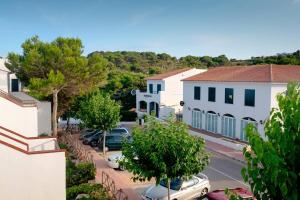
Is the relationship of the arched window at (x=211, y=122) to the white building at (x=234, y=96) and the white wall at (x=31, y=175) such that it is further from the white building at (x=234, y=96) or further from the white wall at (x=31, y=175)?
the white wall at (x=31, y=175)

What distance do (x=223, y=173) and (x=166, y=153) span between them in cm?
1037

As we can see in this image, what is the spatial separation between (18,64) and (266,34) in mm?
23754

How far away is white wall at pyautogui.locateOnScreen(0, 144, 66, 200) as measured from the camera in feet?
41.5

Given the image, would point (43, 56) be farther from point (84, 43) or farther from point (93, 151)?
point (93, 151)

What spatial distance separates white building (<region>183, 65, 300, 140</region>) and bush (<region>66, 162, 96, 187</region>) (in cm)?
1397

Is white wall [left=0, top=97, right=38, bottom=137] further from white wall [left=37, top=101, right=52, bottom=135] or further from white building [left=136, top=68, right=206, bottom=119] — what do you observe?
white building [left=136, top=68, right=206, bottom=119]

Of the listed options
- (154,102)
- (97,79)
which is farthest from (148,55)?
(97,79)

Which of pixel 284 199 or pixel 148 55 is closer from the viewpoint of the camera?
pixel 284 199

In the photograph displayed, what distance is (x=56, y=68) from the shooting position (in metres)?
30.5

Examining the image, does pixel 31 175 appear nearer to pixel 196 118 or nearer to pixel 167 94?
pixel 196 118

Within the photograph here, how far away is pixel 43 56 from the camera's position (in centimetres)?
3022

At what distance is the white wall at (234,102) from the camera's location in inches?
1096

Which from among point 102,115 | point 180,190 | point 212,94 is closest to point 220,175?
point 180,190

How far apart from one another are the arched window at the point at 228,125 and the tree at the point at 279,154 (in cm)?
2589
